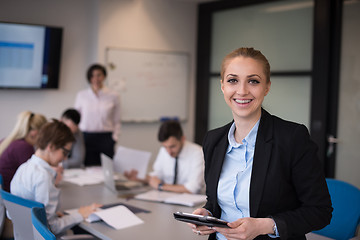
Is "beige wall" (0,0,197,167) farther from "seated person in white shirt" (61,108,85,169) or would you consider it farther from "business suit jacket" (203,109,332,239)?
"business suit jacket" (203,109,332,239)

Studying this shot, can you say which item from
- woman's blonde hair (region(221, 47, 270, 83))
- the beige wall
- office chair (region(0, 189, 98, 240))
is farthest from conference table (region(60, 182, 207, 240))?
the beige wall

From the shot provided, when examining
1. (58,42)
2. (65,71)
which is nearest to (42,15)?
(58,42)

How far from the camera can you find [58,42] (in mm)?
5328

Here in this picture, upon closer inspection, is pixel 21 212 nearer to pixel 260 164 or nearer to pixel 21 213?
pixel 21 213

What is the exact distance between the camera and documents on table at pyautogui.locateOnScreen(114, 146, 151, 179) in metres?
3.50

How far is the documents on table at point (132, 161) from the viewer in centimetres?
350

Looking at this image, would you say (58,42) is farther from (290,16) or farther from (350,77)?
(350,77)

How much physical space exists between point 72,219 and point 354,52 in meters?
3.59

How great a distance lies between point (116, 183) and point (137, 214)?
873 mm

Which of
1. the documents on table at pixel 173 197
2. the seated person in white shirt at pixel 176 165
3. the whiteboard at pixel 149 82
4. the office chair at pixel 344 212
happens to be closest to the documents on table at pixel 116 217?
the documents on table at pixel 173 197

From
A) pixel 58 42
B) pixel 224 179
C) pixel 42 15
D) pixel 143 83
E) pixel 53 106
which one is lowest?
pixel 224 179

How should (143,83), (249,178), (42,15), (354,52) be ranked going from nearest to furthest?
(249,178) → (354,52) → (42,15) → (143,83)

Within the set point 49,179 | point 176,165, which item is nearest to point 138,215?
point 49,179

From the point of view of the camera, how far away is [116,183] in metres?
3.47
